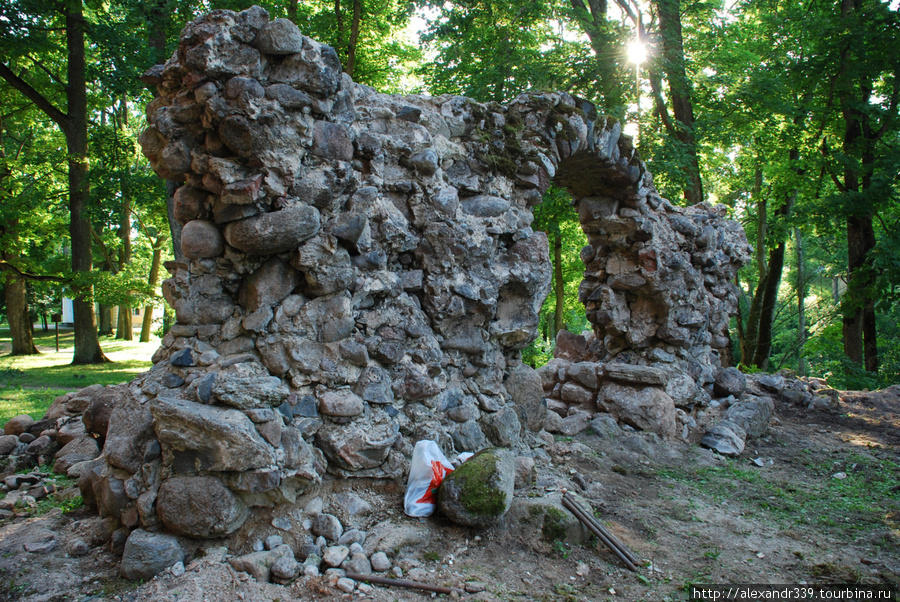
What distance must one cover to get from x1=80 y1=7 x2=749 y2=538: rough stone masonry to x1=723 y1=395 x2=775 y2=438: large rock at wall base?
3.23 metres

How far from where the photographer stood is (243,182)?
3.30 m

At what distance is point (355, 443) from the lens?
11.5ft

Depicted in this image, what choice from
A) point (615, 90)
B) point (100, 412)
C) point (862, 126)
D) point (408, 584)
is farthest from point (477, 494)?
point (862, 126)

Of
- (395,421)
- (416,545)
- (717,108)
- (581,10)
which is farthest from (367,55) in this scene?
(416,545)

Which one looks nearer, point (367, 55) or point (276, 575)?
point (276, 575)

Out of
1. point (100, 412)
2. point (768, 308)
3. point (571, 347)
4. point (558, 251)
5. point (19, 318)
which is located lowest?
point (100, 412)

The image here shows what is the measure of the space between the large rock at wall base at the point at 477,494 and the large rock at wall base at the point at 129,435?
1.80 m

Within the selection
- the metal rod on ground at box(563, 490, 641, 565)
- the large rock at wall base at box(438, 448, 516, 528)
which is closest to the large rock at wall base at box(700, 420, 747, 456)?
the metal rod on ground at box(563, 490, 641, 565)

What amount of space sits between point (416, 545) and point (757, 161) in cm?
1266

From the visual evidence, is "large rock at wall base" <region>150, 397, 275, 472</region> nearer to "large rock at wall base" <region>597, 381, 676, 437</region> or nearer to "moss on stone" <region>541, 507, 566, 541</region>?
"moss on stone" <region>541, 507, 566, 541</region>

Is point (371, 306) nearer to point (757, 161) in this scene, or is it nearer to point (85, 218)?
point (85, 218)

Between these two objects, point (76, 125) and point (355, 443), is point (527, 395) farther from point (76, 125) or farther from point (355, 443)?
point (76, 125)

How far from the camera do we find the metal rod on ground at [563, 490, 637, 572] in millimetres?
3393

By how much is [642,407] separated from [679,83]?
7.05 metres
